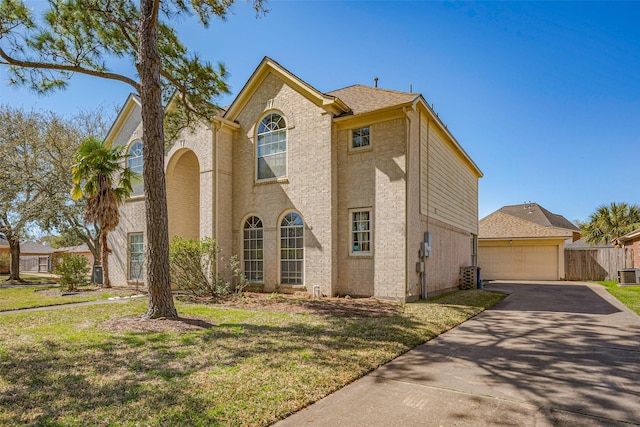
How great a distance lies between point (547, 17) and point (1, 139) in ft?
84.6

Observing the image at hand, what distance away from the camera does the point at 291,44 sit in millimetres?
12492

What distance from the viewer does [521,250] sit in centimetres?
2452

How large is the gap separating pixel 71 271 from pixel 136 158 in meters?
5.40


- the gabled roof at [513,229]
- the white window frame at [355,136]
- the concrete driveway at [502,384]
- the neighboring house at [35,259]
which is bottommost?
the neighboring house at [35,259]

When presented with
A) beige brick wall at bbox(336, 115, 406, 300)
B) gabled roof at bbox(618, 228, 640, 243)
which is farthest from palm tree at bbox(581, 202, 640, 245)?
beige brick wall at bbox(336, 115, 406, 300)

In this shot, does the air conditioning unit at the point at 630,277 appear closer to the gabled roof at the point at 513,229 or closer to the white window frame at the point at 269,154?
the gabled roof at the point at 513,229

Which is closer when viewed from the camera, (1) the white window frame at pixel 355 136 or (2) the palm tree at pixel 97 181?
(1) the white window frame at pixel 355 136

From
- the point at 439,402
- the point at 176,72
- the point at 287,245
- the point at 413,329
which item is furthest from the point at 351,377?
the point at 176,72

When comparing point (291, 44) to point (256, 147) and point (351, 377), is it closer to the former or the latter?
point (256, 147)

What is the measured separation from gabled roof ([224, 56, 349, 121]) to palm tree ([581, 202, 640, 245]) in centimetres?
3131

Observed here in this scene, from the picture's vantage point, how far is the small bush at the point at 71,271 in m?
14.9

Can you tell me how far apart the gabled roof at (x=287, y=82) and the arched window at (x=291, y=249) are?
399 centimetres

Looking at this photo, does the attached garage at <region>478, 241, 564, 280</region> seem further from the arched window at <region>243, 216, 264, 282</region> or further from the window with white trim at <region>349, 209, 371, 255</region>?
the arched window at <region>243, 216, 264, 282</region>

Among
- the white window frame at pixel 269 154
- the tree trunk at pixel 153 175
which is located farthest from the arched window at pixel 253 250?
the tree trunk at pixel 153 175
